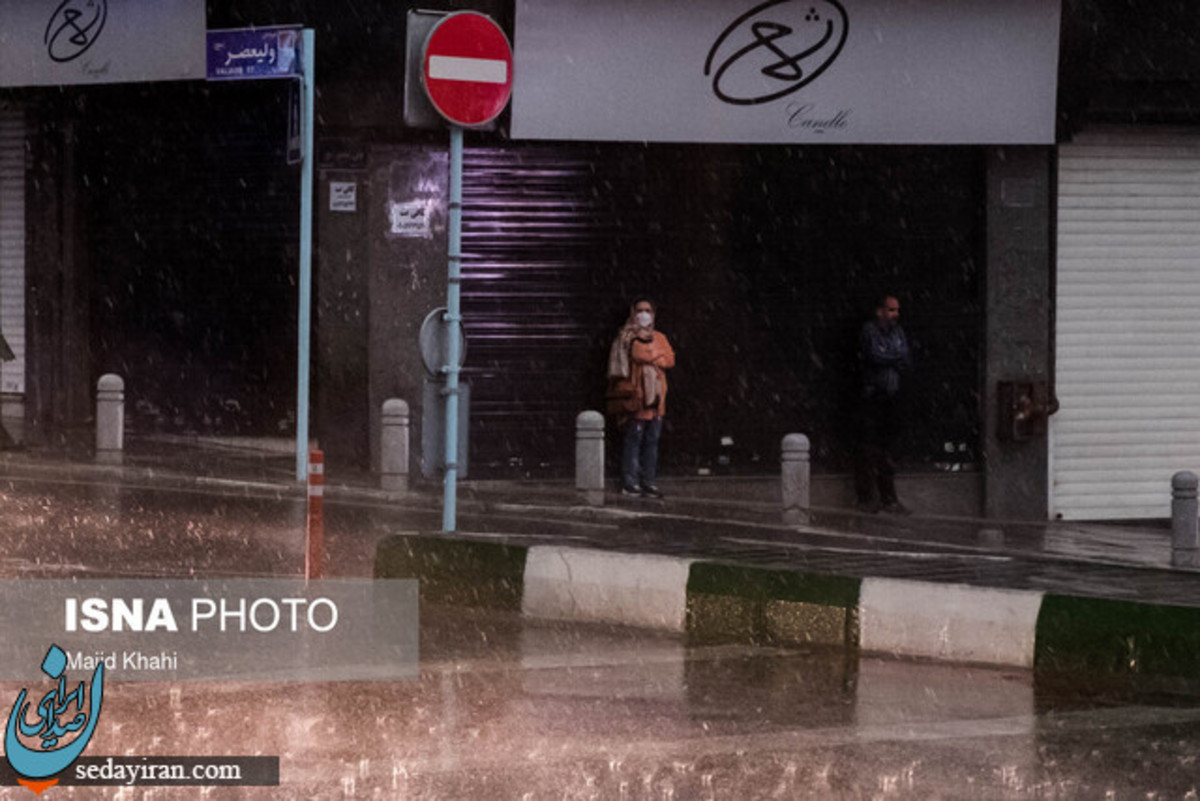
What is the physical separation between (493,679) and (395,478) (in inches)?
377

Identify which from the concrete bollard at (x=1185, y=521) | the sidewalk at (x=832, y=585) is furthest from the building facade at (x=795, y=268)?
the concrete bollard at (x=1185, y=521)

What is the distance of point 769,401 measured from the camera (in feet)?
65.7

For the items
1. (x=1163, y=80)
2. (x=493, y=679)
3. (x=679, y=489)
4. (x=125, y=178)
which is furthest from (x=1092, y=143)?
(x=493, y=679)

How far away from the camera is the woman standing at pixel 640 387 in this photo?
18.9 m

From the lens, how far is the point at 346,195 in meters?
20.1

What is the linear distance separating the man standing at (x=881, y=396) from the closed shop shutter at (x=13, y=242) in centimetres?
1013

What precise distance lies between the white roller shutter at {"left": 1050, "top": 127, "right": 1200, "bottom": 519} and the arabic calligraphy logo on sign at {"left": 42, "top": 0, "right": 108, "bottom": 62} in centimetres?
1005

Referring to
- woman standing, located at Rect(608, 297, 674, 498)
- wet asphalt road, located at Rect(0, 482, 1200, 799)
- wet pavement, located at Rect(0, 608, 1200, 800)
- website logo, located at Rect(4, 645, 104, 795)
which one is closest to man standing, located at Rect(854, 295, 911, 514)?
woman standing, located at Rect(608, 297, 674, 498)

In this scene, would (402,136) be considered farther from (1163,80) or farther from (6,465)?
(1163,80)

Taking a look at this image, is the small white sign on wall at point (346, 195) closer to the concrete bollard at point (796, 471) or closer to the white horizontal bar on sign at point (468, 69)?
the concrete bollard at point (796, 471)

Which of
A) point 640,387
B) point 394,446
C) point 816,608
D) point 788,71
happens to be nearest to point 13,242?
point 394,446

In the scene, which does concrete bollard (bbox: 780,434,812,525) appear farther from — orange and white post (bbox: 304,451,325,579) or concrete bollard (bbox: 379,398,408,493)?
orange and white post (bbox: 304,451,325,579)

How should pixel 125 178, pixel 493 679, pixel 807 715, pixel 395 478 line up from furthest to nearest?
pixel 125 178, pixel 395 478, pixel 493 679, pixel 807 715

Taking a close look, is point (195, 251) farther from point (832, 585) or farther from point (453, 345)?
point (832, 585)
